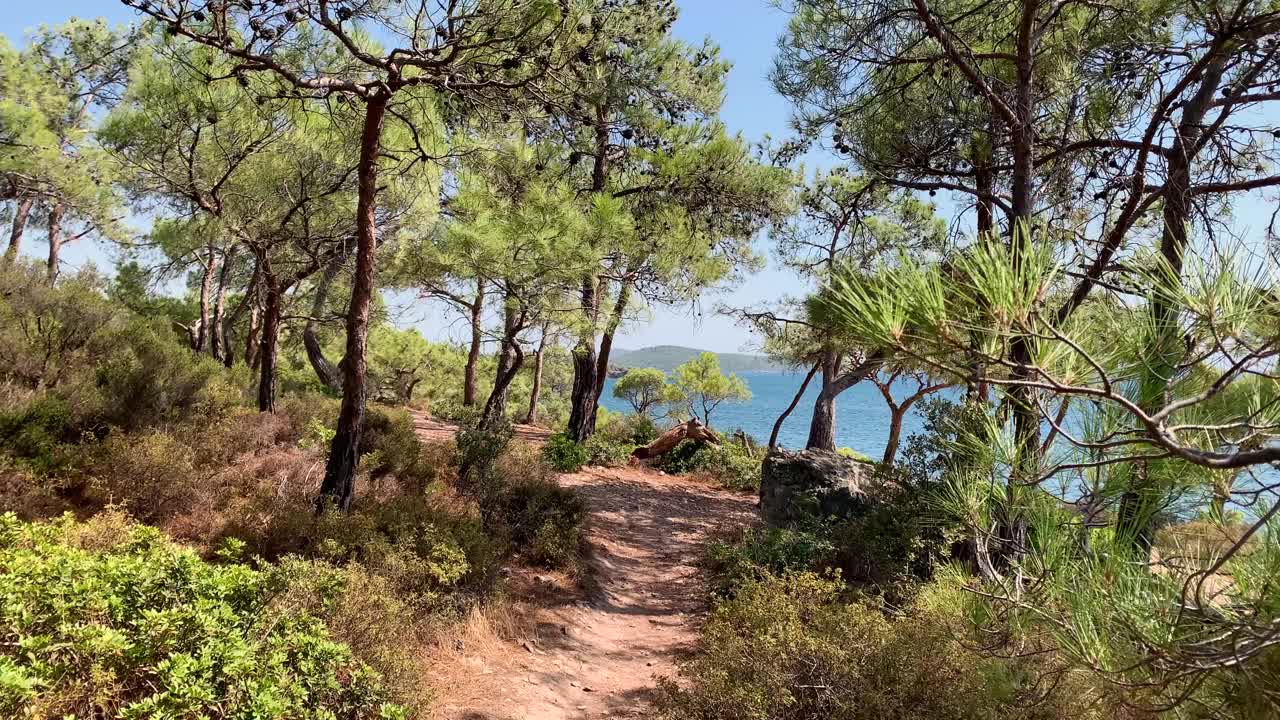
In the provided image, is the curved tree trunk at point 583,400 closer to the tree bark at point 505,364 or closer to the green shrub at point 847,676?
the tree bark at point 505,364

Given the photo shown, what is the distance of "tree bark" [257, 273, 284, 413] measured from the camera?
6.41 meters

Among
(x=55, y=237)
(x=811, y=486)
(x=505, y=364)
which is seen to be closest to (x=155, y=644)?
(x=811, y=486)

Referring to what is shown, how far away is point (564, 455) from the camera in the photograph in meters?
9.53

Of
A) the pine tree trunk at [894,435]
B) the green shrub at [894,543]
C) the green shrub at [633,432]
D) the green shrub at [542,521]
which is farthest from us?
the green shrub at [633,432]

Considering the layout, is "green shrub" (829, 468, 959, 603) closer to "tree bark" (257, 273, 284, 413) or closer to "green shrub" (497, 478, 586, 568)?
"green shrub" (497, 478, 586, 568)

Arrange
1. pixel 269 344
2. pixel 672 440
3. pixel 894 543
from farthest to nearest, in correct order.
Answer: pixel 672 440 → pixel 269 344 → pixel 894 543

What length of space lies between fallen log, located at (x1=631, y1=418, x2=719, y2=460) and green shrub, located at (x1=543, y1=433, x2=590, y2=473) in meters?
2.47

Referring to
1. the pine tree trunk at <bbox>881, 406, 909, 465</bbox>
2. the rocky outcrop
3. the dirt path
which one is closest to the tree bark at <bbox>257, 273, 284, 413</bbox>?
the dirt path

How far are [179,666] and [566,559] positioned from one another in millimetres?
3883

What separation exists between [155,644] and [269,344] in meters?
5.23

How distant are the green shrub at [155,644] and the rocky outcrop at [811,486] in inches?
197

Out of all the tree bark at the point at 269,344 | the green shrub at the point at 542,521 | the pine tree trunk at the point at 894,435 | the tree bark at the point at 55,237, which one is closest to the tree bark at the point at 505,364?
the green shrub at the point at 542,521

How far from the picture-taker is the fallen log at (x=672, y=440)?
40.5 ft

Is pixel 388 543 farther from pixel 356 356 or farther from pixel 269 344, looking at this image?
pixel 269 344
